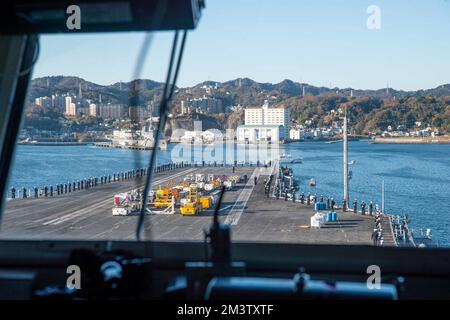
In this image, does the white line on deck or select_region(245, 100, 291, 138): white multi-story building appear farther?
select_region(245, 100, 291, 138): white multi-story building

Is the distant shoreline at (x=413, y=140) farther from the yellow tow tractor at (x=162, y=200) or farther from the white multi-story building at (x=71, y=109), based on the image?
the white multi-story building at (x=71, y=109)

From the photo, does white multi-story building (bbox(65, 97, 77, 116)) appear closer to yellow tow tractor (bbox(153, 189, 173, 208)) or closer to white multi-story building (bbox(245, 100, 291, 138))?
yellow tow tractor (bbox(153, 189, 173, 208))

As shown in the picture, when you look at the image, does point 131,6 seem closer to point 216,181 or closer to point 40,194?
point 216,181

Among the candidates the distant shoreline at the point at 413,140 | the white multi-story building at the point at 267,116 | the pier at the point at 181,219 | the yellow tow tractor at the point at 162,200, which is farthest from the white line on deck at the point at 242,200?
the distant shoreline at the point at 413,140

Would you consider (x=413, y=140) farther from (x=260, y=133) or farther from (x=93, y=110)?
(x=93, y=110)

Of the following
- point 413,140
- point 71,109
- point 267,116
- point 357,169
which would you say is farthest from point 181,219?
point 357,169

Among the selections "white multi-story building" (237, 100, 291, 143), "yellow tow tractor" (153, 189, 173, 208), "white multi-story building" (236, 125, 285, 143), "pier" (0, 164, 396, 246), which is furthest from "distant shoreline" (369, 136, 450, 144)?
"yellow tow tractor" (153, 189, 173, 208)
